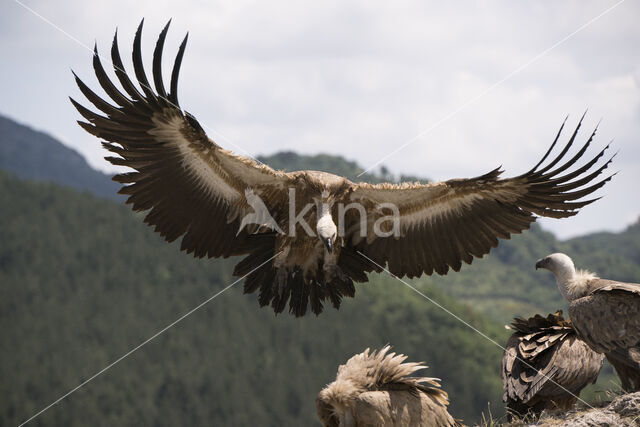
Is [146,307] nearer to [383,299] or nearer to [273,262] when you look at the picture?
[383,299]

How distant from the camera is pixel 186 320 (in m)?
47.5

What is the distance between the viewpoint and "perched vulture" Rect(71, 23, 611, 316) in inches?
212

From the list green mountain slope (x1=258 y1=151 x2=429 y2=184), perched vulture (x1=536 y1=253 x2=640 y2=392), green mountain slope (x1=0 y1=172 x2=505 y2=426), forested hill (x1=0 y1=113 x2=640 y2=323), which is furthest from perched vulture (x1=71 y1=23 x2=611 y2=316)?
green mountain slope (x1=258 y1=151 x2=429 y2=184)

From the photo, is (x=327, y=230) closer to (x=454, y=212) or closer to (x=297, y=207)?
(x=297, y=207)

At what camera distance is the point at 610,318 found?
4.96 metres

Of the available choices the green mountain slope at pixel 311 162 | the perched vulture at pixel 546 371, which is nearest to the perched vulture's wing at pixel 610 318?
the perched vulture at pixel 546 371

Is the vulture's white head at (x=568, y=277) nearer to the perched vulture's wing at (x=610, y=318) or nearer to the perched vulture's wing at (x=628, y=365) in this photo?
the perched vulture's wing at (x=610, y=318)

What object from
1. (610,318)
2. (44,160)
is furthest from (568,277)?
(44,160)

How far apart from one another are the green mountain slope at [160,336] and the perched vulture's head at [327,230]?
1390 inches

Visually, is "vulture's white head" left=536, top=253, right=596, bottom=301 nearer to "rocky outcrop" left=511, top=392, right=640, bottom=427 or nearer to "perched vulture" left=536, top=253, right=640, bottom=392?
"perched vulture" left=536, top=253, right=640, bottom=392

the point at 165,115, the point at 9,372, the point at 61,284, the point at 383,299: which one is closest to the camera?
the point at 165,115

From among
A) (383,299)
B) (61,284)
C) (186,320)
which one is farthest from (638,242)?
(61,284)

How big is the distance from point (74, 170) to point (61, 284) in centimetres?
4006

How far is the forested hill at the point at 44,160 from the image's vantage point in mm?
79688
